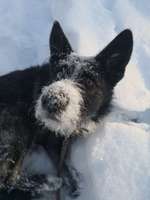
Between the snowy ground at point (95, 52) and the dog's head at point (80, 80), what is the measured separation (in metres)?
0.40

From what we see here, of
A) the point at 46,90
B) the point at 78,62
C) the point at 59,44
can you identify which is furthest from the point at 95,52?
the point at 46,90

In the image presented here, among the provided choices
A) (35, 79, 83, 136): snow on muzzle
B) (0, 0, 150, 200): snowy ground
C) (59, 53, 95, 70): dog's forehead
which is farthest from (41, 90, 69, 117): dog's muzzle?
(0, 0, 150, 200): snowy ground

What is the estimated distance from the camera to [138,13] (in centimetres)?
949

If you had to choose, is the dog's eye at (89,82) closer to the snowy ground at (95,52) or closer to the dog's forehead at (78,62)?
the dog's forehead at (78,62)

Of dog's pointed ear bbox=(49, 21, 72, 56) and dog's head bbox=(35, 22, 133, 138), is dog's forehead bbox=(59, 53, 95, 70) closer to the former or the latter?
dog's head bbox=(35, 22, 133, 138)

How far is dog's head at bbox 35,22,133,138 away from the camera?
6012 millimetres

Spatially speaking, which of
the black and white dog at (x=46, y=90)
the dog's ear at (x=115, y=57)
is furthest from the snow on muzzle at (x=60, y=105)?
the dog's ear at (x=115, y=57)

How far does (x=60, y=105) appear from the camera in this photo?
5812mm

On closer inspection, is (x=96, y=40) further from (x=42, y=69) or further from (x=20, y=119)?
(x=20, y=119)

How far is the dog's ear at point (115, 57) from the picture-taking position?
660cm

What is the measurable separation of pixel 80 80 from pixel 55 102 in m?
0.75

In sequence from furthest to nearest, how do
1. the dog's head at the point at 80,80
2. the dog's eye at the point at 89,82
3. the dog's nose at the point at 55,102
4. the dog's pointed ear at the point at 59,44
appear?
1. the dog's pointed ear at the point at 59,44
2. the dog's eye at the point at 89,82
3. the dog's head at the point at 80,80
4. the dog's nose at the point at 55,102

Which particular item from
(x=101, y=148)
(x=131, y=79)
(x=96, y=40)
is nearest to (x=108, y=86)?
(x=101, y=148)

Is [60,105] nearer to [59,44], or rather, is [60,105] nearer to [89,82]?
[89,82]
